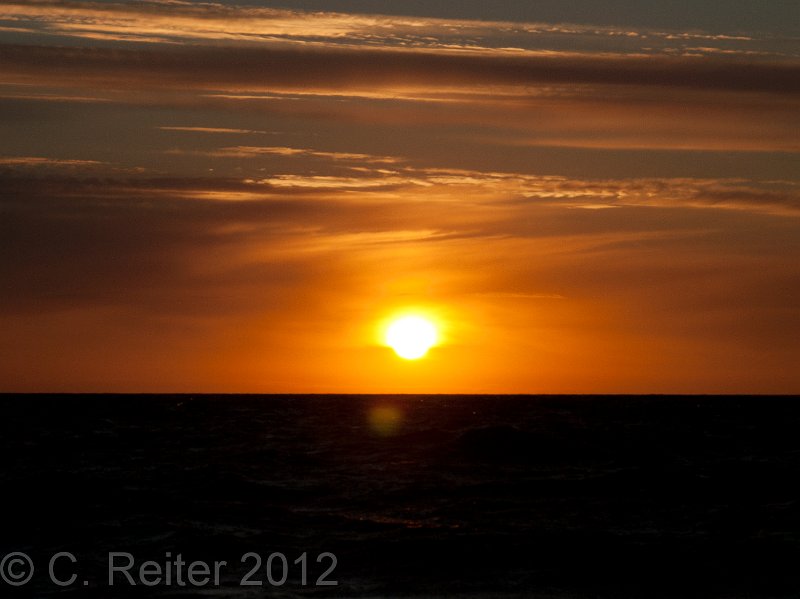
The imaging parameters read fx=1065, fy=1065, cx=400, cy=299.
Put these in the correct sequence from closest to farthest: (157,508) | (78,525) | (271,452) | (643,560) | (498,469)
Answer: (643,560)
(78,525)
(157,508)
(498,469)
(271,452)

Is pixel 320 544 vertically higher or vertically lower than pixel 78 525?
lower

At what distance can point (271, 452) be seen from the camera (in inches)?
1965

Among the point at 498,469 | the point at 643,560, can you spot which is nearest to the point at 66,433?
the point at 498,469

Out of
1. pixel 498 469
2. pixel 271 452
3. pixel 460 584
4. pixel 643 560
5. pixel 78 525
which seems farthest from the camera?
pixel 271 452

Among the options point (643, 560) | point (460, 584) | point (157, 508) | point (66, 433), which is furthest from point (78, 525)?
point (66, 433)

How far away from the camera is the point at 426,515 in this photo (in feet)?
99.3

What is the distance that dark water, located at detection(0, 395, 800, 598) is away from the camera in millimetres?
22406

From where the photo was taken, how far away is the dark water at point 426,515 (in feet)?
73.5

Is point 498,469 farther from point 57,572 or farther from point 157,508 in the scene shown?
point 57,572

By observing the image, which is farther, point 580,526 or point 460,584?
point 580,526

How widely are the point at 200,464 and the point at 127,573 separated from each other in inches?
859

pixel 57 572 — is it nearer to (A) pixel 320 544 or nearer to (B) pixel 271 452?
(A) pixel 320 544

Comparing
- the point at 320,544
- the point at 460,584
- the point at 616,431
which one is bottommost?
the point at 460,584

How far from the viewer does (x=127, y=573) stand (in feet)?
72.8
